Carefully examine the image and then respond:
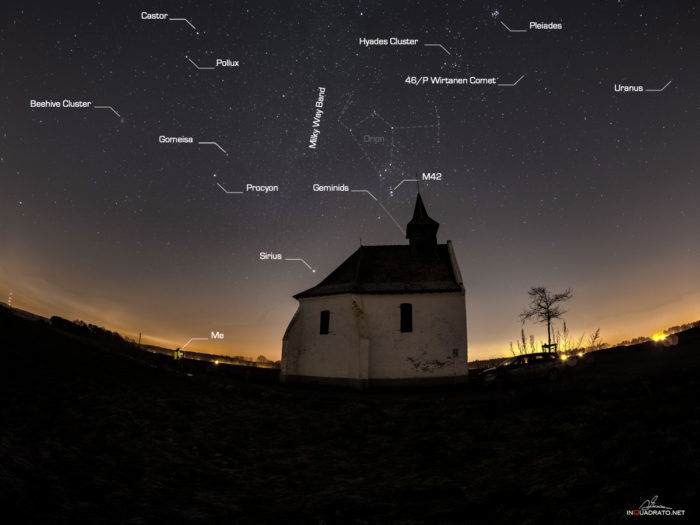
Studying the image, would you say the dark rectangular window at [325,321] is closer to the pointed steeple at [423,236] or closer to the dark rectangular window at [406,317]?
the dark rectangular window at [406,317]

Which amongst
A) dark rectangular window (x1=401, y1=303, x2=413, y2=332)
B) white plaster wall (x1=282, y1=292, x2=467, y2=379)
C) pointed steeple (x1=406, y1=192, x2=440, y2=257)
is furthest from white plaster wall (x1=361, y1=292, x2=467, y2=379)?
pointed steeple (x1=406, y1=192, x2=440, y2=257)

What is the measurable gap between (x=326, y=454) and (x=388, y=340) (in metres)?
16.2

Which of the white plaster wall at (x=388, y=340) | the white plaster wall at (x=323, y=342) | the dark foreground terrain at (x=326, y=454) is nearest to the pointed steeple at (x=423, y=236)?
the white plaster wall at (x=388, y=340)

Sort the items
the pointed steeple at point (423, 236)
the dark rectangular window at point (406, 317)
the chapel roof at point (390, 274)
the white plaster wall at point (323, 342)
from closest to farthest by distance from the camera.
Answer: the white plaster wall at point (323, 342), the dark rectangular window at point (406, 317), the chapel roof at point (390, 274), the pointed steeple at point (423, 236)

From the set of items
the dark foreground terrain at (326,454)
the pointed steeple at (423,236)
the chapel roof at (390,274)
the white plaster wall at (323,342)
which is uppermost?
the pointed steeple at (423,236)

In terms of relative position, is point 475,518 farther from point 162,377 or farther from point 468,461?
point 162,377

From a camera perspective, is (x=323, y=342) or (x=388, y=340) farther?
(x=323, y=342)

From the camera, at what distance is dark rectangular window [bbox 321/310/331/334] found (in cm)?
2809

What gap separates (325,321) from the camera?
28359mm

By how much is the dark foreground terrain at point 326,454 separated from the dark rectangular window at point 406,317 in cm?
1037

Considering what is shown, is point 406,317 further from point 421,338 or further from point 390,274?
point 390,274

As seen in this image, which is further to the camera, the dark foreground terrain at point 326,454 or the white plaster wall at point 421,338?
the white plaster wall at point 421,338

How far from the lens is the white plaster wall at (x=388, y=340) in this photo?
2633 centimetres

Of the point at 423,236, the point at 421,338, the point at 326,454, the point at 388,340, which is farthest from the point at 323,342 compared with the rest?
the point at 326,454
